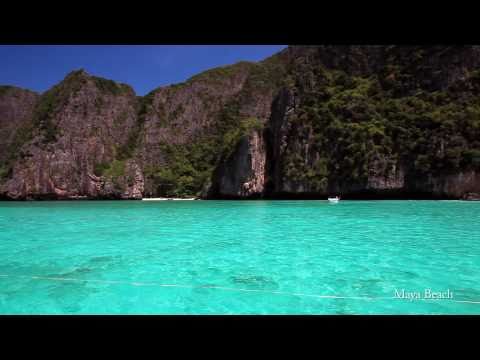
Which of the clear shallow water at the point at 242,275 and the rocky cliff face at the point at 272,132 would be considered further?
the rocky cliff face at the point at 272,132

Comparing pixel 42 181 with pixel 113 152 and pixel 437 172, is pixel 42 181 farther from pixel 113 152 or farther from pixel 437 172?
pixel 437 172

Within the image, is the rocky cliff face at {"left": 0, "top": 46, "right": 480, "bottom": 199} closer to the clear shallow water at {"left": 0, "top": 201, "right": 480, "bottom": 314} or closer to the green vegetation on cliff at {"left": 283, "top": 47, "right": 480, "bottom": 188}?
the green vegetation on cliff at {"left": 283, "top": 47, "right": 480, "bottom": 188}

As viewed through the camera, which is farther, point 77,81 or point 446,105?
Result: point 77,81

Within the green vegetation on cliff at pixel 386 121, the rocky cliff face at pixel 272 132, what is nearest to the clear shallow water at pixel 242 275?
the green vegetation on cliff at pixel 386 121

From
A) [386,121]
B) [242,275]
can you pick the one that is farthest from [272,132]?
[242,275]

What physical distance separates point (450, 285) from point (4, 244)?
45.2 ft

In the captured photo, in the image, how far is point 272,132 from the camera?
6059 cm

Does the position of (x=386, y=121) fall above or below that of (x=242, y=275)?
above

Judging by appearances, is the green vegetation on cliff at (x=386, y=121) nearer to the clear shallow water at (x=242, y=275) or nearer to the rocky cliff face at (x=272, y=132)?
the rocky cliff face at (x=272, y=132)

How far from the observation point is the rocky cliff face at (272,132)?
1713 inches

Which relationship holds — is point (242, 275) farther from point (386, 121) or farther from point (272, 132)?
point (272, 132)
